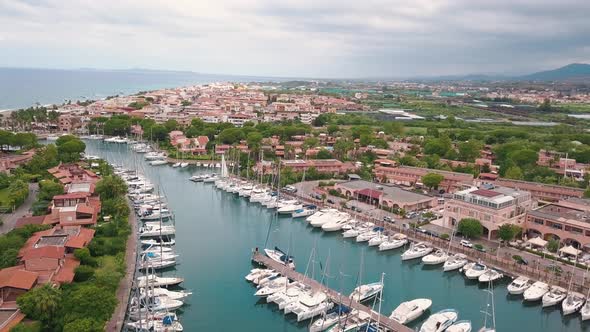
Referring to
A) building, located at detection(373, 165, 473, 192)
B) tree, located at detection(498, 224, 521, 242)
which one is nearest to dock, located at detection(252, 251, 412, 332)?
tree, located at detection(498, 224, 521, 242)

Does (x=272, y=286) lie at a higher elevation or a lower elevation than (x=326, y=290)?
lower

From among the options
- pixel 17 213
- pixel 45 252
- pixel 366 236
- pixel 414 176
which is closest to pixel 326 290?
pixel 366 236

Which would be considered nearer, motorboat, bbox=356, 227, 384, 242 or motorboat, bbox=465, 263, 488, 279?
motorboat, bbox=465, 263, 488, 279

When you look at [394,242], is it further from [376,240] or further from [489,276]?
[489,276]

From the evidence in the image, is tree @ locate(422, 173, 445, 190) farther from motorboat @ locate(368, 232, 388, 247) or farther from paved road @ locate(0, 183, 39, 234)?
paved road @ locate(0, 183, 39, 234)

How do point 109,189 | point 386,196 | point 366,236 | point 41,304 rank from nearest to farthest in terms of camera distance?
point 41,304
point 366,236
point 109,189
point 386,196

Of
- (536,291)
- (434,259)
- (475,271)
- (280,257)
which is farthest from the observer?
(434,259)
